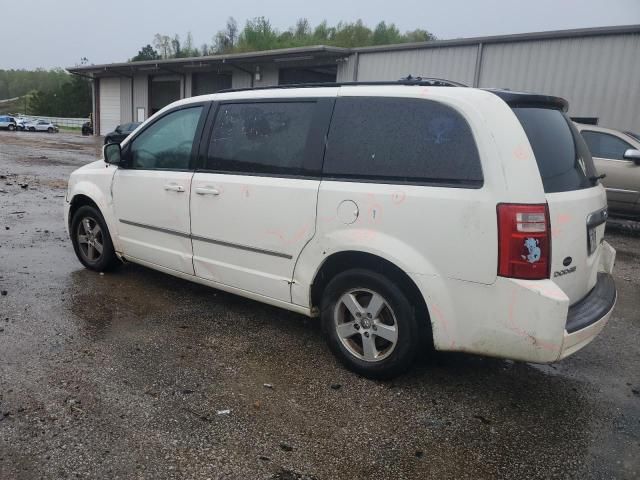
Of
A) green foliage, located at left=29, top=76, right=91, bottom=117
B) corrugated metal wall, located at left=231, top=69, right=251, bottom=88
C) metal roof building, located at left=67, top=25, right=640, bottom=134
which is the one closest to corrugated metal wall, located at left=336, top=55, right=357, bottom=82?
metal roof building, located at left=67, top=25, right=640, bottom=134

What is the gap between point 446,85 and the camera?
334 cm

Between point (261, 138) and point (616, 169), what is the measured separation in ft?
25.2

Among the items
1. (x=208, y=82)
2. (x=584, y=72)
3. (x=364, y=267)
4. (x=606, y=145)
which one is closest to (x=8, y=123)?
(x=208, y=82)

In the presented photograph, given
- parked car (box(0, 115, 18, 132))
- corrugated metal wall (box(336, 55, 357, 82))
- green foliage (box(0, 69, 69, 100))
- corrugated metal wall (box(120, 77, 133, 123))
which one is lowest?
parked car (box(0, 115, 18, 132))

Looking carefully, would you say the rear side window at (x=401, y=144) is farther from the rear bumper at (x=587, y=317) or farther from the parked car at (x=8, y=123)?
the parked car at (x=8, y=123)

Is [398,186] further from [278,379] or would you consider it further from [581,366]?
[581,366]

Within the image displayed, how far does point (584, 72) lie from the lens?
47.5ft

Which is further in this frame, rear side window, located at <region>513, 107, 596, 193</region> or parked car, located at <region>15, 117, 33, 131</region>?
parked car, located at <region>15, 117, 33, 131</region>

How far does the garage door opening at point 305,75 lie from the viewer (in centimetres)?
2553

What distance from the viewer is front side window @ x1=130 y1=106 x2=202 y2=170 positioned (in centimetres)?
442

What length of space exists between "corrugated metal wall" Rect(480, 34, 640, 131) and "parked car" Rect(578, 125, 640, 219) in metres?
5.67

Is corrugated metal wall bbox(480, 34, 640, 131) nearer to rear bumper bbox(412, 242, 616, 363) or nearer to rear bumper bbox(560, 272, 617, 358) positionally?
rear bumper bbox(560, 272, 617, 358)

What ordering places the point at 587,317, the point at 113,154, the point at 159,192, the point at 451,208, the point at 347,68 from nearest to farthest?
1. the point at 451,208
2. the point at 587,317
3. the point at 159,192
4. the point at 113,154
5. the point at 347,68

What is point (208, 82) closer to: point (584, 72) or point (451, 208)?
point (584, 72)
